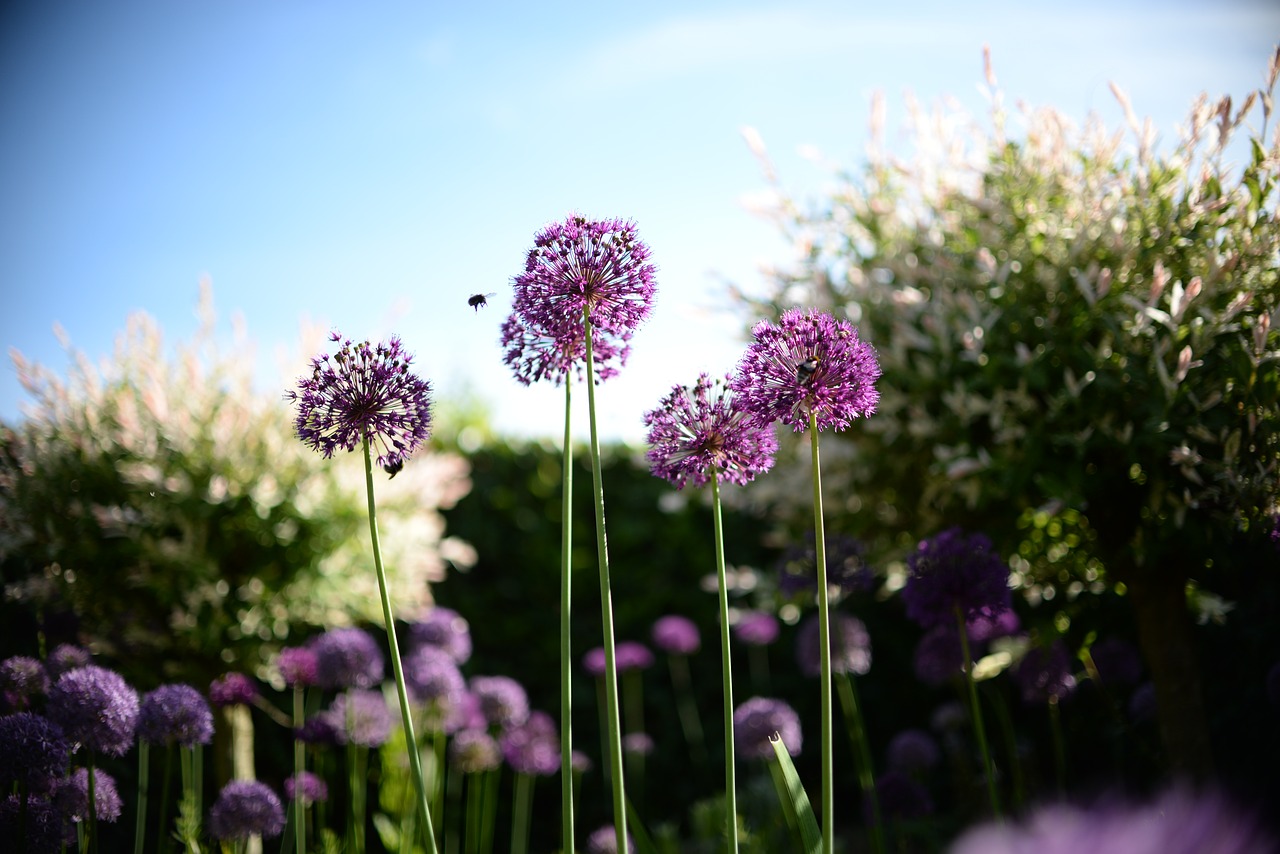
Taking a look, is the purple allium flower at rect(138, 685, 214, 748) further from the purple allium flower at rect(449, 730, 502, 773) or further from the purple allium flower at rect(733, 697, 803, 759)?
the purple allium flower at rect(733, 697, 803, 759)

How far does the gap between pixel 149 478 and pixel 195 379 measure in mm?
650

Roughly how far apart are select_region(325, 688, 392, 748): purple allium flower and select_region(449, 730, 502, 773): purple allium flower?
611 millimetres

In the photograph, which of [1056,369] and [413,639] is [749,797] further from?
[1056,369]

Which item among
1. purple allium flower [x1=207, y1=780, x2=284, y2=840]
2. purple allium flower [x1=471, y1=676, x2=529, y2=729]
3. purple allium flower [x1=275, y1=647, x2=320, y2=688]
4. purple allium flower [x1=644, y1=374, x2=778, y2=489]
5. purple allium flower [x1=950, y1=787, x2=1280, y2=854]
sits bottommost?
purple allium flower [x1=207, y1=780, x2=284, y2=840]

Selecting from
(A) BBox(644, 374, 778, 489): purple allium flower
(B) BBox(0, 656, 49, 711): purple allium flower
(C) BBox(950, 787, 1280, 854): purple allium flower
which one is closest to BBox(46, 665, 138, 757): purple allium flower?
(B) BBox(0, 656, 49, 711): purple allium flower

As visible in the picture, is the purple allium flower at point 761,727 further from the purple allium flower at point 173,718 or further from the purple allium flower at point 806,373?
the purple allium flower at point 806,373

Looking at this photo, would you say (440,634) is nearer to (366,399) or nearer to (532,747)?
(532,747)

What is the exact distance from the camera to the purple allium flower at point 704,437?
1.69 meters

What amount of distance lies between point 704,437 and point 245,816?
67.9 inches

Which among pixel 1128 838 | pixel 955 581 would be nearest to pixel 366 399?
pixel 1128 838

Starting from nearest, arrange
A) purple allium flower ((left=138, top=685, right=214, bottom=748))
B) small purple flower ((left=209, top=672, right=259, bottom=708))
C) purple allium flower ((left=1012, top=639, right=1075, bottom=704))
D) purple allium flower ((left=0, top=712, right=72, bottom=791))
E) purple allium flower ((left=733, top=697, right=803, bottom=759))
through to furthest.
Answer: purple allium flower ((left=0, top=712, right=72, bottom=791)), purple allium flower ((left=138, top=685, right=214, bottom=748)), small purple flower ((left=209, top=672, right=259, bottom=708)), purple allium flower ((left=1012, top=639, right=1075, bottom=704)), purple allium flower ((left=733, top=697, right=803, bottom=759))

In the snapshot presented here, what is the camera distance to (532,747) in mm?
4023

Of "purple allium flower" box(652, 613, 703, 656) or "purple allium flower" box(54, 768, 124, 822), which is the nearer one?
"purple allium flower" box(54, 768, 124, 822)

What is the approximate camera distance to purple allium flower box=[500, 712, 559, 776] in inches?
156
